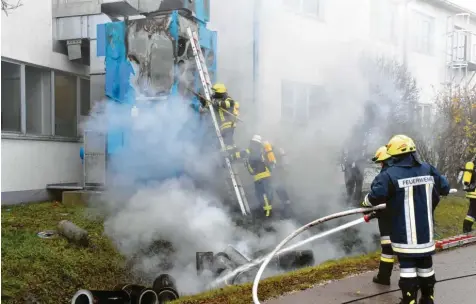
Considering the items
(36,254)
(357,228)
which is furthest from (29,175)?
(357,228)

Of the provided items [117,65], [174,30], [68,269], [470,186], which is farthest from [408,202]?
[117,65]

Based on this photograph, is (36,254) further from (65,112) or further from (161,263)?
(65,112)

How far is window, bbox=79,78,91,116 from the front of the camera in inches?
418

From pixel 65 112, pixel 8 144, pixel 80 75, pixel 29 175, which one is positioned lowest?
pixel 29 175

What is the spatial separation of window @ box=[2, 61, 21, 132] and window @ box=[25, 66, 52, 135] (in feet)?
0.90

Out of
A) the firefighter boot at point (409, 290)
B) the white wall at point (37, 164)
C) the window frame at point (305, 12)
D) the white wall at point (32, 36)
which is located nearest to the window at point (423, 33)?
the window frame at point (305, 12)

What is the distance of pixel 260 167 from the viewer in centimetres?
821

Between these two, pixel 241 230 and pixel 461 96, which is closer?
pixel 241 230

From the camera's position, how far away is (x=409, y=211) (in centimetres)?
420

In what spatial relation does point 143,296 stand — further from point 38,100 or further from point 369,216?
point 38,100

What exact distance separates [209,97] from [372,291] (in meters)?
4.26

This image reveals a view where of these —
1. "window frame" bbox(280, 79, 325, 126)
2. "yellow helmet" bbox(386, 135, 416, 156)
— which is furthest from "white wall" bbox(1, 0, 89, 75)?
"yellow helmet" bbox(386, 135, 416, 156)

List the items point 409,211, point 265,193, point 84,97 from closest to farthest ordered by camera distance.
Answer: point 409,211 < point 265,193 < point 84,97

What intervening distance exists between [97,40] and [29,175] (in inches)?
110
